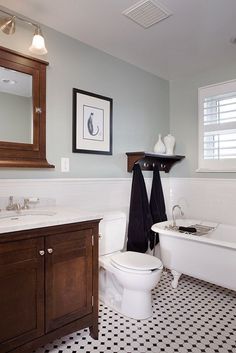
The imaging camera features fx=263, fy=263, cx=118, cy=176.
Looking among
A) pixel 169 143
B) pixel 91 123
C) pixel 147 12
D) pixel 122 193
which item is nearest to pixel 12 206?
pixel 91 123

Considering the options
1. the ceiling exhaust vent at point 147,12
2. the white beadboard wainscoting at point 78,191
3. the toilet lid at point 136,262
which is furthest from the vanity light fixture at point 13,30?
the toilet lid at point 136,262

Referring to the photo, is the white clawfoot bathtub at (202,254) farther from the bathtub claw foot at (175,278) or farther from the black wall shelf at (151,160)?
the black wall shelf at (151,160)

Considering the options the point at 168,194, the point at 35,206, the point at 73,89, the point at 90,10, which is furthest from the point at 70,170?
the point at 168,194

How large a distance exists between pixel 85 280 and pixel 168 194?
2.06 metres

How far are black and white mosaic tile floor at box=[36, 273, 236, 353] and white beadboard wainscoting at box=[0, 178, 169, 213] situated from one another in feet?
3.19

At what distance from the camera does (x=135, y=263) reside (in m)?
2.14

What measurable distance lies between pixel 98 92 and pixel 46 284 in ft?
6.26

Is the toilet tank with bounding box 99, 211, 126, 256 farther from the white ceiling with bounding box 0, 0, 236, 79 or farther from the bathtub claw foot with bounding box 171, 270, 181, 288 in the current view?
the white ceiling with bounding box 0, 0, 236, 79

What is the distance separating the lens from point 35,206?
85.4 inches

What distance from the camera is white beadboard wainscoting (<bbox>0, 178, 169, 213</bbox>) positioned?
6.87 ft

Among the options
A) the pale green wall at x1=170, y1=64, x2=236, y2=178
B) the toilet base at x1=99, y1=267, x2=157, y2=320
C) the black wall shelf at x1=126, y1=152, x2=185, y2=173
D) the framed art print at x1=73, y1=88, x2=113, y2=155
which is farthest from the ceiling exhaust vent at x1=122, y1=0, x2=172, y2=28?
the toilet base at x1=99, y1=267, x2=157, y2=320

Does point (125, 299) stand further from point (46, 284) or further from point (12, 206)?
point (12, 206)

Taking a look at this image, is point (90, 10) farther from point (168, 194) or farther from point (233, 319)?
point (233, 319)

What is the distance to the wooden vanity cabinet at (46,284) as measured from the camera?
147 centimetres
